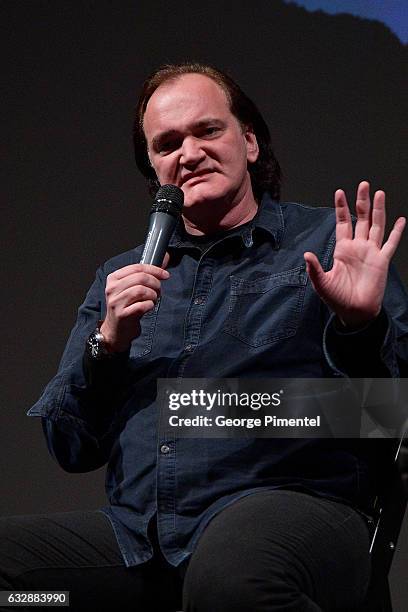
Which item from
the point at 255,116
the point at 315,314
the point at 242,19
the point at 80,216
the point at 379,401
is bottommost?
the point at 379,401

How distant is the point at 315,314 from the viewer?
1393 mm

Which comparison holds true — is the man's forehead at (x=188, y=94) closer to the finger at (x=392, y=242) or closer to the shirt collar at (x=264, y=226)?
the shirt collar at (x=264, y=226)

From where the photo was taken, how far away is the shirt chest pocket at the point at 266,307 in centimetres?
139

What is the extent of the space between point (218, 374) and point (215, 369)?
0.04 feet

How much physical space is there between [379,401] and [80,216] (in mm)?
1228

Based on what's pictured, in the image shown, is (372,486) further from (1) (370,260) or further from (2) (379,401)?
(1) (370,260)

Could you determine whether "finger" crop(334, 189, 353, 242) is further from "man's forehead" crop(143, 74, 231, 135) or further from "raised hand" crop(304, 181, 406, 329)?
"man's forehead" crop(143, 74, 231, 135)

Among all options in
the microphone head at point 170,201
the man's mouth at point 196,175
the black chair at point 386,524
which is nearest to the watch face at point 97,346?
the microphone head at point 170,201

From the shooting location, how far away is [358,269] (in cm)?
123

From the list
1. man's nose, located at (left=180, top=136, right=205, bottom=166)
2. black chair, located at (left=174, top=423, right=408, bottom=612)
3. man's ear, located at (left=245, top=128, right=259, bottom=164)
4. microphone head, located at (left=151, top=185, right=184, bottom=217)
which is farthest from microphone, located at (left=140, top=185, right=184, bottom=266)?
black chair, located at (left=174, top=423, right=408, bottom=612)

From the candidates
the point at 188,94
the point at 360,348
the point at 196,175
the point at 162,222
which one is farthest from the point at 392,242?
the point at 188,94

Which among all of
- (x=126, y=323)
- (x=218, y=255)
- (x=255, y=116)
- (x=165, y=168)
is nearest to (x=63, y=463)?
(x=126, y=323)

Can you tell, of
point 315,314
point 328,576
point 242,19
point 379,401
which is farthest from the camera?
point 242,19

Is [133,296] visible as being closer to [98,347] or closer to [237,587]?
[98,347]
